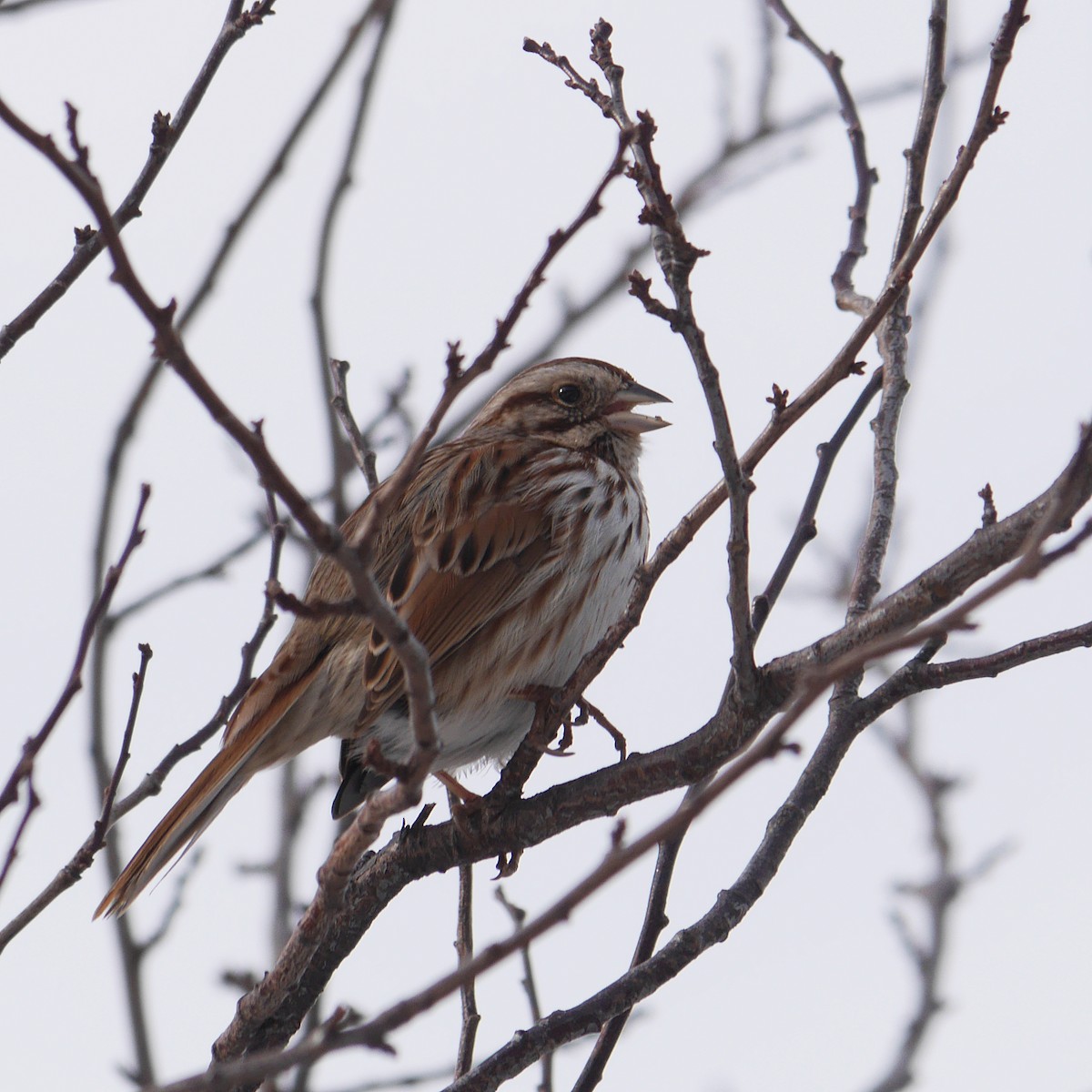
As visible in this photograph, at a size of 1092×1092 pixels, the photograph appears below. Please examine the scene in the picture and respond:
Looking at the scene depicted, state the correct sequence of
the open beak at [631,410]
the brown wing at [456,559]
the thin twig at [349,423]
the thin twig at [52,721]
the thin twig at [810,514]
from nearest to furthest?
the thin twig at [52,721]
the thin twig at [810,514]
the brown wing at [456,559]
the thin twig at [349,423]
the open beak at [631,410]

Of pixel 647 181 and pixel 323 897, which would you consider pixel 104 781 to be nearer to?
pixel 323 897

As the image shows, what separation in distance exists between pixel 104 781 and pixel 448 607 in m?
1.48

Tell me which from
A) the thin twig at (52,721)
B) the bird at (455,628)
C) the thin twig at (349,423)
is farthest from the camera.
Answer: the thin twig at (349,423)

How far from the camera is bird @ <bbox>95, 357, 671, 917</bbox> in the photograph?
4.62 m

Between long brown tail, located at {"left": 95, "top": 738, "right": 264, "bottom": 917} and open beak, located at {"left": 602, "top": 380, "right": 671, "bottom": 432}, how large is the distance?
5.93ft

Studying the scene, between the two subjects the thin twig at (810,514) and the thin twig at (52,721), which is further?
the thin twig at (810,514)

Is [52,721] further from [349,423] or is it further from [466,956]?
[349,423]

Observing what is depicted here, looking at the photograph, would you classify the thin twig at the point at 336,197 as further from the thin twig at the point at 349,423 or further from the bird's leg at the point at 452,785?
the bird's leg at the point at 452,785

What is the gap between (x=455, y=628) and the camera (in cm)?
477

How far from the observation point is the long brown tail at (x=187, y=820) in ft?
14.5

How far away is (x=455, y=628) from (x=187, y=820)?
96 centimetres

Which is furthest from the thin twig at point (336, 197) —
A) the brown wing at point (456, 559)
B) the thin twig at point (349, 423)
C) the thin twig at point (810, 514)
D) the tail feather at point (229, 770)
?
the thin twig at point (810, 514)

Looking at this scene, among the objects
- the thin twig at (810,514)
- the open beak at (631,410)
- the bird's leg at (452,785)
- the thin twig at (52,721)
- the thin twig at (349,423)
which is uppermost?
the open beak at (631,410)

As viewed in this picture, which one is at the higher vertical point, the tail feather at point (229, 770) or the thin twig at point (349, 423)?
the thin twig at point (349, 423)
